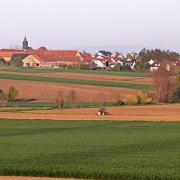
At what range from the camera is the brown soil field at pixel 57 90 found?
84.9 meters

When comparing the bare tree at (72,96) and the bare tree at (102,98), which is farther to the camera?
the bare tree at (72,96)

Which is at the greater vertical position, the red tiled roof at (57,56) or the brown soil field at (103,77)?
the red tiled roof at (57,56)

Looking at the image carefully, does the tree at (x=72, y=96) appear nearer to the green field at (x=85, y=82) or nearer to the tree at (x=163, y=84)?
the tree at (x=163, y=84)

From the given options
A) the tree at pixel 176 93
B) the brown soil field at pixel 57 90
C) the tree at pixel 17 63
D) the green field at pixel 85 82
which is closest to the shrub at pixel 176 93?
the tree at pixel 176 93

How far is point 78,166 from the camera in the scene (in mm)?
20672

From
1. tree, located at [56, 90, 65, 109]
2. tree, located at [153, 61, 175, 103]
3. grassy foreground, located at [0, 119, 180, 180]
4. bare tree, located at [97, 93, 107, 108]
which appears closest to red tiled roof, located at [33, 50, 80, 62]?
tree, located at [56, 90, 65, 109]

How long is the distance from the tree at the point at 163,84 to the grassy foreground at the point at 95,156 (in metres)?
47.3

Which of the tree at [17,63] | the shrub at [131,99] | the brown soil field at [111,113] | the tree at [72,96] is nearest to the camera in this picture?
the brown soil field at [111,113]

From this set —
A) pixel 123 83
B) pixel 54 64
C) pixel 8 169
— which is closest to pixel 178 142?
pixel 8 169

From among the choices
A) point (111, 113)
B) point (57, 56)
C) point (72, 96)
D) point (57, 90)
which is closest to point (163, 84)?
point (72, 96)

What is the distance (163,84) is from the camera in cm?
8456

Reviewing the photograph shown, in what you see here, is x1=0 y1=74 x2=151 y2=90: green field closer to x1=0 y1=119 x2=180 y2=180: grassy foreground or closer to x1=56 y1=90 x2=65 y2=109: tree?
x1=56 y1=90 x2=65 y2=109: tree

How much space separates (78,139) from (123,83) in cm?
7023

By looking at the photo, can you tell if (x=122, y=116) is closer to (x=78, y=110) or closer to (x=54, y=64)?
(x=78, y=110)
